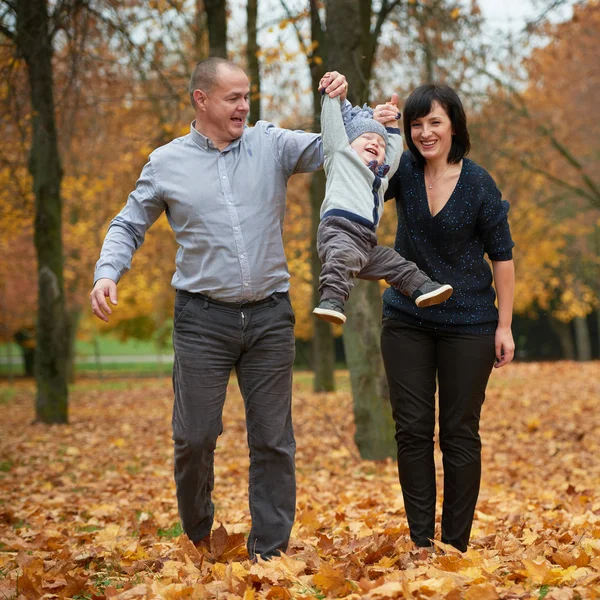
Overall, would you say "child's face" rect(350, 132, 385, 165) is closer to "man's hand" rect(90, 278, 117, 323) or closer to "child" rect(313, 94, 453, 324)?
"child" rect(313, 94, 453, 324)

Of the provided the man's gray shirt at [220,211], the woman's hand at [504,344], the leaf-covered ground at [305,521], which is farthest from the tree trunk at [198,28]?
the woman's hand at [504,344]

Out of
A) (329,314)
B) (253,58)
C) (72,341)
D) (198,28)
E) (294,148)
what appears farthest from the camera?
(72,341)

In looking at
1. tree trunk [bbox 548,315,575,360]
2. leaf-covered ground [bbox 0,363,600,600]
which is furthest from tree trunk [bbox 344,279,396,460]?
tree trunk [bbox 548,315,575,360]

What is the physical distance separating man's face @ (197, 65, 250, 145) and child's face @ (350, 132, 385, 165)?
1.72ft

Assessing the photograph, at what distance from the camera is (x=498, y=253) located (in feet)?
11.8

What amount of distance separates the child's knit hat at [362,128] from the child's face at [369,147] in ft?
0.07

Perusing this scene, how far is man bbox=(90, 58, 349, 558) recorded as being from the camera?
3.51m

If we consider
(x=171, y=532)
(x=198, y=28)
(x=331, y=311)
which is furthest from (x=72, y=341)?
(x=331, y=311)

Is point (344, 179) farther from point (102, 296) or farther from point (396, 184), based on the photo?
point (102, 296)

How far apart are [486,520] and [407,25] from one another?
7396mm

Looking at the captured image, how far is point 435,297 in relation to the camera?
3336 mm

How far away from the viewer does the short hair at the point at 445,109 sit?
3.58 m

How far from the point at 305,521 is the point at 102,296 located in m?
2.19

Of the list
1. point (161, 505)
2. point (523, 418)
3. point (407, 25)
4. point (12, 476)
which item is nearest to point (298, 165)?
point (161, 505)
